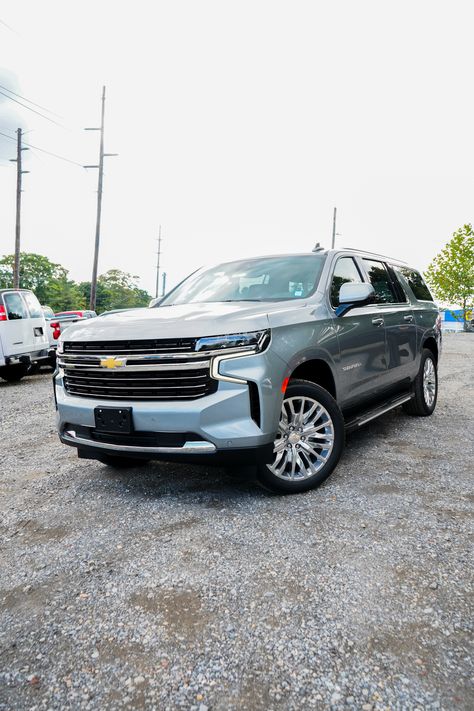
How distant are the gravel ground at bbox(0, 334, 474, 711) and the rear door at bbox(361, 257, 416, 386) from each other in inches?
54.2

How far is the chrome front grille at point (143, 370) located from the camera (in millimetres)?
3342

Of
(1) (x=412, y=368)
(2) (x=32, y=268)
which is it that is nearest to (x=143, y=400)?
(1) (x=412, y=368)

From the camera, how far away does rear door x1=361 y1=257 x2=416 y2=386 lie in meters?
5.32

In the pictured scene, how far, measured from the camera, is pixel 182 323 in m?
3.44

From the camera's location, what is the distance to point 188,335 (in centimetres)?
335

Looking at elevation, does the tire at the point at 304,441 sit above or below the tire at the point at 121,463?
above

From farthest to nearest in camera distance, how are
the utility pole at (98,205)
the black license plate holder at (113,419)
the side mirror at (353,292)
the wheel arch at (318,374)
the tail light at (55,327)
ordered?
1. the utility pole at (98,205)
2. the tail light at (55,327)
3. the side mirror at (353,292)
4. the wheel arch at (318,374)
5. the black license plate holder at (113,419)

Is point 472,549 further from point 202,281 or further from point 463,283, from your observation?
point 463,283

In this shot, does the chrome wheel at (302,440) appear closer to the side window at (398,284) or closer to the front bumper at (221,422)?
the front bumper at (221,422)

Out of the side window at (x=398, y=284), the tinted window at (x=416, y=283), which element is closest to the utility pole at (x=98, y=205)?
the tinted window at (x=416, y=283)

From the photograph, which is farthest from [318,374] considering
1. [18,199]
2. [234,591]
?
[18,199]

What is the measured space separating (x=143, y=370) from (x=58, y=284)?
99.0 meters

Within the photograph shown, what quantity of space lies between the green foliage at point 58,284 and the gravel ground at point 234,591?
90.9 metres

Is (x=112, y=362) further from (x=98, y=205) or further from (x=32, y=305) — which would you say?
(x=98, y=205)
